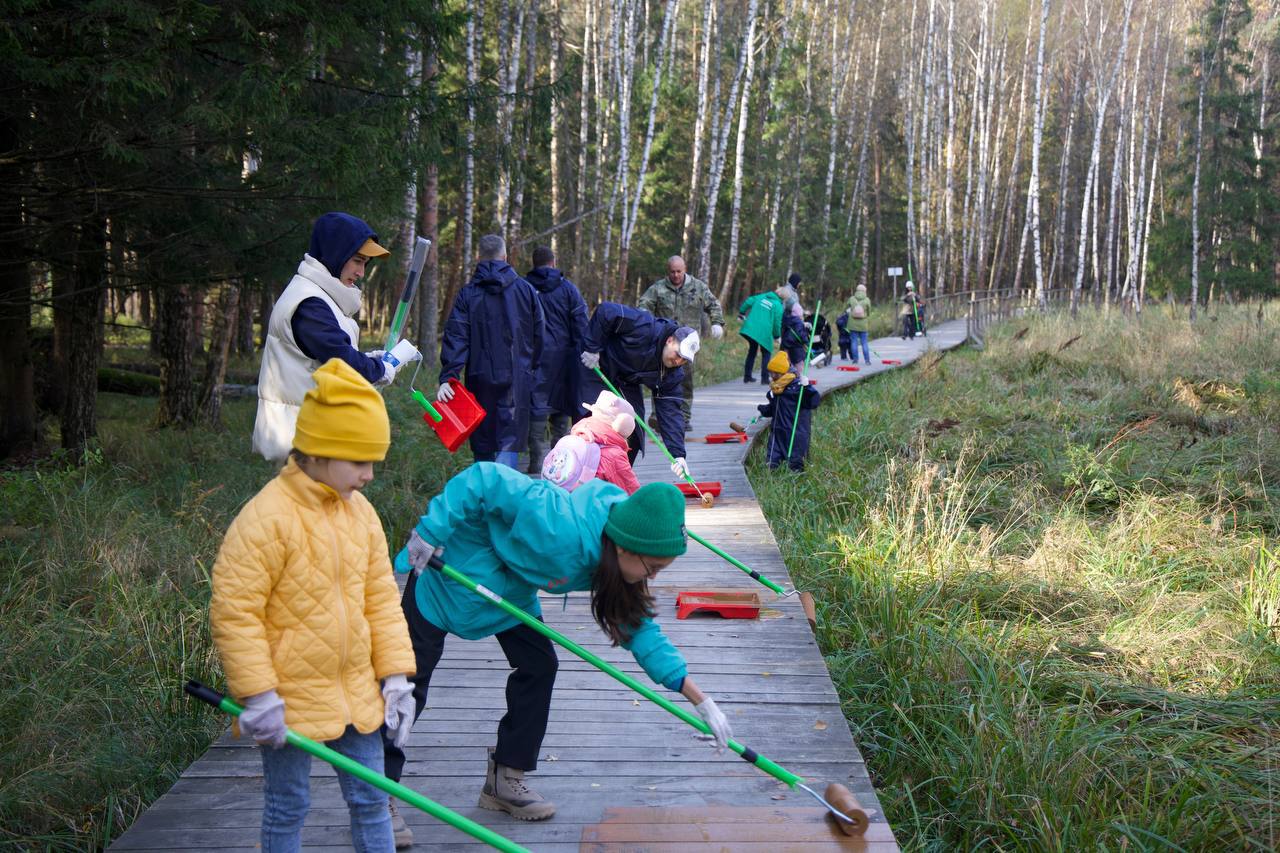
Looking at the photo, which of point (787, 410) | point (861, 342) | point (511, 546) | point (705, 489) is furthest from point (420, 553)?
point (861, 342)

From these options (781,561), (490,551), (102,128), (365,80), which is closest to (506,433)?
(781,561)

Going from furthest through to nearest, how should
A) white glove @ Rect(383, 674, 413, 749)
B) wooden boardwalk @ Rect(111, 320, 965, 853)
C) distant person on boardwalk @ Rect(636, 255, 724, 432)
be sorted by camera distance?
distant person on boardwalk @ Rect(636, 255, 724, 432), wooden boardwalk @ Rect(111, 320, 965, 853), white glove @ Rect(383, 674, 413, 749)

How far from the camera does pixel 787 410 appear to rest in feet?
33.9

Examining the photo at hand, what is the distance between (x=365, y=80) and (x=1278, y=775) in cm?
1058

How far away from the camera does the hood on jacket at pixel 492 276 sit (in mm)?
6988

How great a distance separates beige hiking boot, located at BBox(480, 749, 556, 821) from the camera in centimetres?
359

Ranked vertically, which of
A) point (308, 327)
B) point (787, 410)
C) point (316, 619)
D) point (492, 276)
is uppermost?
point (492, 276)

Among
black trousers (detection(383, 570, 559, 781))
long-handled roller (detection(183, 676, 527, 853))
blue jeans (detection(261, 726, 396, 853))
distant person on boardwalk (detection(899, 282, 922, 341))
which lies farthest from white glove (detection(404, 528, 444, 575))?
distant person on boardwalk (detection(899, 282, 922, 341))

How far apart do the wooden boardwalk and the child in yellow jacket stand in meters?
0.77

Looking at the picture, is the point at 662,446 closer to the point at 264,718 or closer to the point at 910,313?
the point at 264,718

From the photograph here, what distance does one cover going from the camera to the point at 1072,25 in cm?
4072

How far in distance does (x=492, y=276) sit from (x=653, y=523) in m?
4.15

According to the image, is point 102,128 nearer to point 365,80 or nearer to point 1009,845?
point 365,80

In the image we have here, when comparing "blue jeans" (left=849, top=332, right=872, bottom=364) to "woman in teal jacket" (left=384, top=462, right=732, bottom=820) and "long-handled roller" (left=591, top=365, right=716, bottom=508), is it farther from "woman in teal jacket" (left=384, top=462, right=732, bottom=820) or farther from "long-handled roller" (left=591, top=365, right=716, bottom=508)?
"woman in teal jacket" (left=384, top=462, right=732, bottom=820)
